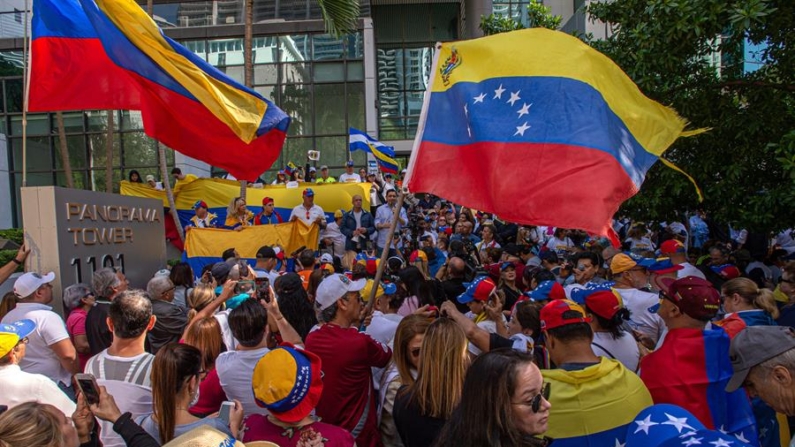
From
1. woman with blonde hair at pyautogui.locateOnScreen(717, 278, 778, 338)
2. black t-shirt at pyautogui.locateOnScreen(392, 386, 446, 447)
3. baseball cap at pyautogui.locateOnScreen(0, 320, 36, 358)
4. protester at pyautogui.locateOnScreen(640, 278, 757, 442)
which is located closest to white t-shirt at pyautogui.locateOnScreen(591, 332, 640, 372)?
protester at pyautogui.locateOnScreen(640, 278, 757, 442)

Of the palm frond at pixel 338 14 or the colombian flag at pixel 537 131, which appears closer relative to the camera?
the colombian flag at pixel 537 131

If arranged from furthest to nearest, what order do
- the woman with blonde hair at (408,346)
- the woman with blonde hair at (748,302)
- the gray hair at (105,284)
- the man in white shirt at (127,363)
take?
the gray hair at (105,284) → the woman with blonde hair at (748,302) → the woman with blonde hair at (408,346) → the man in white shirt at (127,363)

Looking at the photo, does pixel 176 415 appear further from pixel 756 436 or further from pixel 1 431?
pixel 756 436

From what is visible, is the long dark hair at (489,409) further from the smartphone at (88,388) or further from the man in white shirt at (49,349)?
the man in white shirt at (49,349)

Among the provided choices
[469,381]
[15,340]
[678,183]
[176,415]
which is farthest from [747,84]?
[15,340]

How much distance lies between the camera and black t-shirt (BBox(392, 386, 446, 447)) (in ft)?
10.5

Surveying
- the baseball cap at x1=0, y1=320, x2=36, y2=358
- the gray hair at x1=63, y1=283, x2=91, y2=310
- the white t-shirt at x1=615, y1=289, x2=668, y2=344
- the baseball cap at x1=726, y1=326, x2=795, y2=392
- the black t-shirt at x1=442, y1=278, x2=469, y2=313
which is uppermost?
the baseball cap at x1=726, y1=326, x2=795, y2=392

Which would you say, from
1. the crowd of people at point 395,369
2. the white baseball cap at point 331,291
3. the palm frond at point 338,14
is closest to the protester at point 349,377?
the crowd of people at point 395,369

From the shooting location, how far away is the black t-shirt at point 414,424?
321 cm

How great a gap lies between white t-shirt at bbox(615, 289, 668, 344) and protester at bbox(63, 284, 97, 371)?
456 cm

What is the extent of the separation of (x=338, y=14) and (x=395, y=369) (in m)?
11.4

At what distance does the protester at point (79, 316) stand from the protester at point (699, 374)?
169 inches

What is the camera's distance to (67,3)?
22.9 ft

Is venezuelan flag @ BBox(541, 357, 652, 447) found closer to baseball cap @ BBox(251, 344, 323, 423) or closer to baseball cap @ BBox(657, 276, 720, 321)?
baseball cap @ BBox(657, 276, 720, 321)
